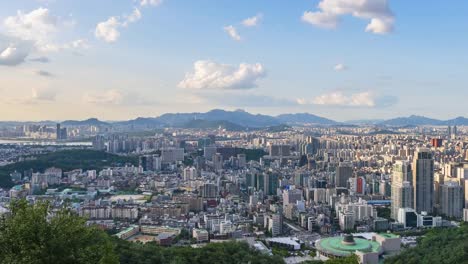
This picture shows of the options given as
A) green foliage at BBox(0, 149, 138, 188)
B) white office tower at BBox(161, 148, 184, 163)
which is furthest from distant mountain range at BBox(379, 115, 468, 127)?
green foliage at BBox(0, 149, 138, 188)

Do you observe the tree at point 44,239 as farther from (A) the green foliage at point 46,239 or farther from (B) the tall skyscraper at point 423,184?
(B) the tall skyscraper at point 423,184

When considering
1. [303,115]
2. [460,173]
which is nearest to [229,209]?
[460,173]

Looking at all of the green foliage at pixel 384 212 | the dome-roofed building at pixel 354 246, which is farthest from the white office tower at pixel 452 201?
the dome-roofed building at pixel 354 246

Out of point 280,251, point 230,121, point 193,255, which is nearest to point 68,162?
point 280,251

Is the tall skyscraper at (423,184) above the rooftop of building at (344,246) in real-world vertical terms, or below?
above

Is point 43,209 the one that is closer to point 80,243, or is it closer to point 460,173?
→ point 80,243

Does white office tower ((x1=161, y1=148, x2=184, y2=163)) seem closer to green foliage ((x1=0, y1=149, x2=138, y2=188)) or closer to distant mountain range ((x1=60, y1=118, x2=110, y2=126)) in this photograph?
green foliage ((x1=0, y1=149, x2=138, y2=188))
